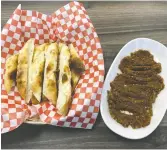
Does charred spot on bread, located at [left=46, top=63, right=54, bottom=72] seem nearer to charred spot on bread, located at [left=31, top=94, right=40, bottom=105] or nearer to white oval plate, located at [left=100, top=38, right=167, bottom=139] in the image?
charred spot on bread, located at [left=31, top=94, right=40, bottom=105]

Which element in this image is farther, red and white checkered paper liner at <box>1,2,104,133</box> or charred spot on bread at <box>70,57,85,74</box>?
charred spot on bread at <box>70,57,85,74</box>

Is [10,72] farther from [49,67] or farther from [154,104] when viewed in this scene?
[154,104]

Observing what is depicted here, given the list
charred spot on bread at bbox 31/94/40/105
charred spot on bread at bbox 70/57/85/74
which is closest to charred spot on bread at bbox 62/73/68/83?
charred spot on bread at bbox 70/57/85/74

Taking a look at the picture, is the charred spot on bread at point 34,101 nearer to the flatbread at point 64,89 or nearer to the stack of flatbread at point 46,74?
the stack of flatbread at point 46,74

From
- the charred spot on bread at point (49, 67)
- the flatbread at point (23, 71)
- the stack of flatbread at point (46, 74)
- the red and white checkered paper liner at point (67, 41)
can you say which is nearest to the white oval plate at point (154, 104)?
the red and white checkered paper liner at point (67, 41)

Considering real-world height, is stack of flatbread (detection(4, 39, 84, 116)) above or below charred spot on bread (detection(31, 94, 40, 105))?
above

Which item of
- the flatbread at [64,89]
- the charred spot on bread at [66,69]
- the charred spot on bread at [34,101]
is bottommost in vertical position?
the charred spot on bread at [34,101]
